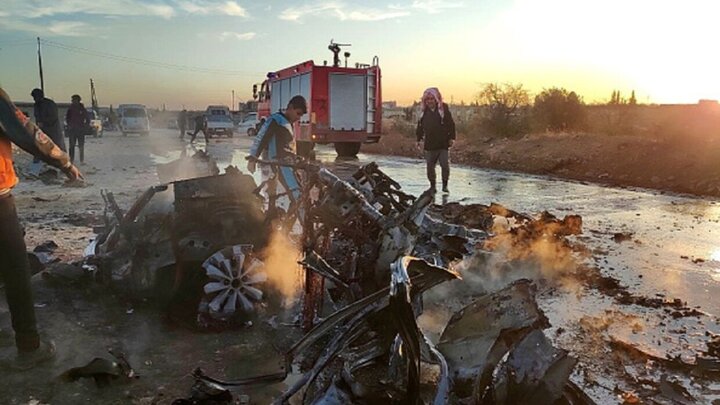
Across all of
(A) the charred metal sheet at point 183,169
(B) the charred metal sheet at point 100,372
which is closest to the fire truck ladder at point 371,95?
(A) the charred metal sheet at point 183,169

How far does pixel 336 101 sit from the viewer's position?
62.1 ft

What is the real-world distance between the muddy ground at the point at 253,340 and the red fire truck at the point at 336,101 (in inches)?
544

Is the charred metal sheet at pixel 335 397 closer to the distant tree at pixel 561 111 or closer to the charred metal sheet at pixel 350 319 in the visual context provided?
the charred metal sheet at pixel 350 319

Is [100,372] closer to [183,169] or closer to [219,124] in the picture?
[183,169]

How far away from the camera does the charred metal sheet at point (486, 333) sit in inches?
107

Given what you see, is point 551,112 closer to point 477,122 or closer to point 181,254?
point 477,122

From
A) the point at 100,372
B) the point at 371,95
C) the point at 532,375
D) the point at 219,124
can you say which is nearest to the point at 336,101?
the point at 371,95

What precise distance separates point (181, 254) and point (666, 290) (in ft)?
15.5

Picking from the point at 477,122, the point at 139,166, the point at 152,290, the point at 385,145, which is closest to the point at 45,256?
the point at 152,290

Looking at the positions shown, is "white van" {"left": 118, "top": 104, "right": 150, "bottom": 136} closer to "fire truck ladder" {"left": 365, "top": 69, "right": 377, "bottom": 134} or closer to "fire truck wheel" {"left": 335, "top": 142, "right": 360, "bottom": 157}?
"fire truck wheel" {"left": 335, "top": 142, "right": 360, "bottom": 157}

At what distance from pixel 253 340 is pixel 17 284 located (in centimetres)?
170

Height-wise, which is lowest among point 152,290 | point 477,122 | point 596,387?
point 596,387

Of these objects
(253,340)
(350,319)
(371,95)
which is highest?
(371,95)

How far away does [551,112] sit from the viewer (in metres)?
26.9
